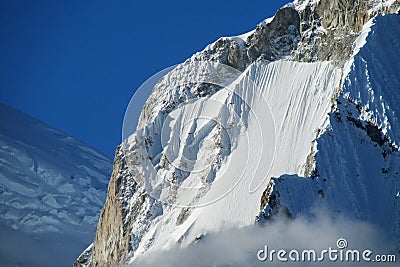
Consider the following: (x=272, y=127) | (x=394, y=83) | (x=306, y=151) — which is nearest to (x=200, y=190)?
(x=272, y=127)

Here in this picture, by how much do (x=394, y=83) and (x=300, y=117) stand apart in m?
24.3

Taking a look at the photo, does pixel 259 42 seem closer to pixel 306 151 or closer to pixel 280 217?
pixel 306 151

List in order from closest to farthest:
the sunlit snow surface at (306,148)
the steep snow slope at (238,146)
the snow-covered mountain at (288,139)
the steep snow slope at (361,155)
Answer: the steep snow slope at (361,155)
the sunlit snow surface at (306,148)
the snow-covered mountain at (288,139)
the steep snow slope at (238,146)

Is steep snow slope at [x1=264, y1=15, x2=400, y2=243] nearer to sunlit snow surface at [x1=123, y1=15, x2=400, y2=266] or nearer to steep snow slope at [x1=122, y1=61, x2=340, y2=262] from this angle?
sunlit snow surface at [x1=123, y1=15, x2=400, y2=266]

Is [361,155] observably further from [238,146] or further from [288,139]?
[238,146]

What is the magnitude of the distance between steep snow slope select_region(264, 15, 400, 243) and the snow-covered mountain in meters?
0.17

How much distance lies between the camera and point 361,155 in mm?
137750

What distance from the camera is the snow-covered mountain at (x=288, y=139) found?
133250mm

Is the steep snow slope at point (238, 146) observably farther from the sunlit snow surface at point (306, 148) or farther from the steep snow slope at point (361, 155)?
the steep snow slope at point (361, 155)

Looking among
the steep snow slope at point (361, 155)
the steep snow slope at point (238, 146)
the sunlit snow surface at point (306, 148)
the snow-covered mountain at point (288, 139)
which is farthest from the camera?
the steep snow slope at point (238, 146)

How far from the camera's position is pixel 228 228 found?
6240 inches

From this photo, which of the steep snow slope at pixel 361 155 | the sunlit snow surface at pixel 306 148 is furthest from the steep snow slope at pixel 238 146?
the steep snow slope at pixel 361 155

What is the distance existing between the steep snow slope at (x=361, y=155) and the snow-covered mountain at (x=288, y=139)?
0.17 metres

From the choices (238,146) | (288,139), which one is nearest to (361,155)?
(288,139)
